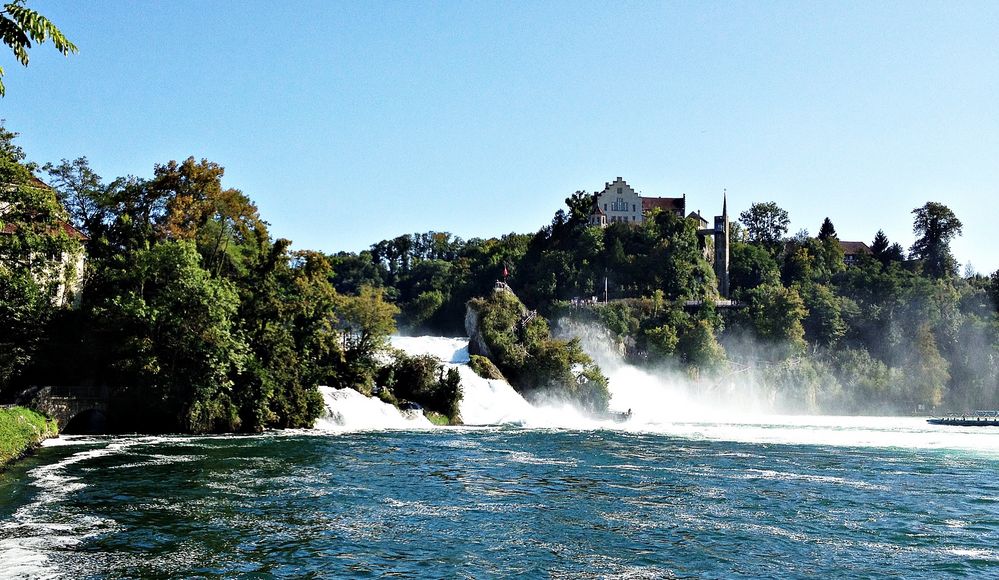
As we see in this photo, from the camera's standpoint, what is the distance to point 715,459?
112 ft

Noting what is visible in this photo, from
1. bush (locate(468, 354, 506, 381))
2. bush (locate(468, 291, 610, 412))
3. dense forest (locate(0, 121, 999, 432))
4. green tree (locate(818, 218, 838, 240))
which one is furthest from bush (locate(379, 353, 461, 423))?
green tree (locate(818, 218, 838, 240))

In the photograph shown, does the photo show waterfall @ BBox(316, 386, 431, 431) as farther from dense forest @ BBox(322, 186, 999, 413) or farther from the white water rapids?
dense forest @ BBox(322, 186, 999, 413)

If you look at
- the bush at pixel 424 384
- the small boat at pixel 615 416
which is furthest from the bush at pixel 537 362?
the bush at pixel 424 384

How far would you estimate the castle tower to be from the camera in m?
101

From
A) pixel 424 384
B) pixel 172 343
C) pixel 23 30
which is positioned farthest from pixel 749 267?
pixel 23 30

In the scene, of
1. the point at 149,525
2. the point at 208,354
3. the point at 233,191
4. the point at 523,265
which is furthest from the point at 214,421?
the point at 523,265

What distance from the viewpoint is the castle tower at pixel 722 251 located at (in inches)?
3979

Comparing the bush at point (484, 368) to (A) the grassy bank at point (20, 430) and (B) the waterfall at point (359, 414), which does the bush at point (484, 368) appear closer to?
(B) the waterfall at point (359, 414)

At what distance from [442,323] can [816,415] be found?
40351mm

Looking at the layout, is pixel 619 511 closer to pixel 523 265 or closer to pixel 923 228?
pixel 523 265

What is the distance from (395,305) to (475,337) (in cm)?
1190

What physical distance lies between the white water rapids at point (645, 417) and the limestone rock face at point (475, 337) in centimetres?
77

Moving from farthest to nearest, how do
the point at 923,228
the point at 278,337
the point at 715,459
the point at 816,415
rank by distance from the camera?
the point at 923,228 < the point at 816,415 < the point at 278,337 < the point at 715,459

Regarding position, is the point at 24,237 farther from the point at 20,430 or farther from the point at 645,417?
the point at 645,417
